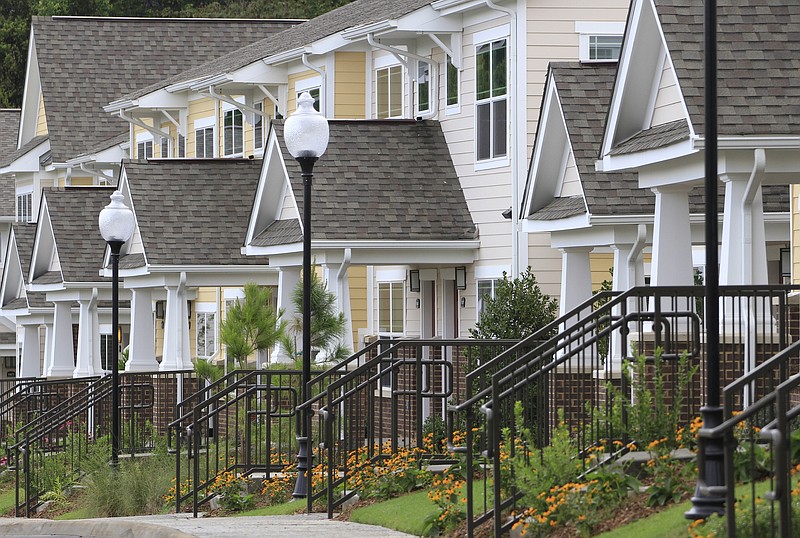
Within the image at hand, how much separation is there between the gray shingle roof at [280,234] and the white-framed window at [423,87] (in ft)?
9.43

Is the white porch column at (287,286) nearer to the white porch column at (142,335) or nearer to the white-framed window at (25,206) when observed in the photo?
the white porch column at (142,335)

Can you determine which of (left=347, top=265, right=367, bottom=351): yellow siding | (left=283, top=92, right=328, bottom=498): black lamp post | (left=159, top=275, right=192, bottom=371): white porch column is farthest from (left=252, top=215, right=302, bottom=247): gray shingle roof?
(left=283, top=92, right=328, bottom=498): black lamp post

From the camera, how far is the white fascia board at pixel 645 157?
14273mm

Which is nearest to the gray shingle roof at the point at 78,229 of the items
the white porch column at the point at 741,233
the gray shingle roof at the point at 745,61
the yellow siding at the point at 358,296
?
the yellow siding at the point at 358,296

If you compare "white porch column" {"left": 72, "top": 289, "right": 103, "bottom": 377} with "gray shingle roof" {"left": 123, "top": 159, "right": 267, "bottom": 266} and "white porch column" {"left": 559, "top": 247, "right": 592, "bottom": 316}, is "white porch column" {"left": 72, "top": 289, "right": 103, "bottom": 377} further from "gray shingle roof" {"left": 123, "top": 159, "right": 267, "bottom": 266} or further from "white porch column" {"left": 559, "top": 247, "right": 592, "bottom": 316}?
"white porch column" {"left": 559, "top": 247, "right": 592, "bottom": 316}

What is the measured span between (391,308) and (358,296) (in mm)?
976

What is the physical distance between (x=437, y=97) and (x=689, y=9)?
10739 mm

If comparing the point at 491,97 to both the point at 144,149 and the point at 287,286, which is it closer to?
the point at 287,286

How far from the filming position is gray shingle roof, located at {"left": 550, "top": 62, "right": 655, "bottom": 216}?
63.2 feet

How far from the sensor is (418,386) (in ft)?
51.4

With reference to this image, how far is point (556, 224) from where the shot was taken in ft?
65.3

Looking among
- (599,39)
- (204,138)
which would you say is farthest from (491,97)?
(204,138)

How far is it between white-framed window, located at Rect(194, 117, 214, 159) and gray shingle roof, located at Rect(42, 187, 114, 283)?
83.3 inches

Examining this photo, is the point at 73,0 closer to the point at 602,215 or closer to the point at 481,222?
the point at 481,222
